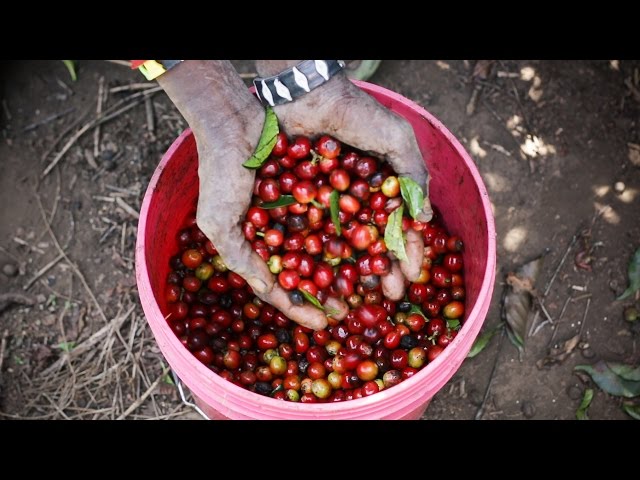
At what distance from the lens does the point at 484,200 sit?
3135 mm

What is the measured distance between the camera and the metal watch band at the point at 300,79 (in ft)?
10.3

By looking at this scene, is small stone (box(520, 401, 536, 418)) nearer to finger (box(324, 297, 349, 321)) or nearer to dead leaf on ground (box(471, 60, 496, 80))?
finger (box(324, 297, 349, 321))

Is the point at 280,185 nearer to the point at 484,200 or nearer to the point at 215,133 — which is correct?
the point at 215,133

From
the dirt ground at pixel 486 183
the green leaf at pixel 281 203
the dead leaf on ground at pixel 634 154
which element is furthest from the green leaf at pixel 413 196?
the dead leaf on ground at pixel 634 154

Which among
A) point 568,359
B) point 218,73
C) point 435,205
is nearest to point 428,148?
point 435,205

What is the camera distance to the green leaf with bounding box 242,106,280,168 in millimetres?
3098

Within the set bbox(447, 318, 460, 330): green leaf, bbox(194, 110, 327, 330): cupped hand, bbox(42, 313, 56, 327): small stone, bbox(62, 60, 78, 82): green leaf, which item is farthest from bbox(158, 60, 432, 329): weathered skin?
bbox(62, 60, 78, 82): green leaf

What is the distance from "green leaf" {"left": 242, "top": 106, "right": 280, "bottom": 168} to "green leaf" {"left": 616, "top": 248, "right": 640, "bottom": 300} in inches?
96.9

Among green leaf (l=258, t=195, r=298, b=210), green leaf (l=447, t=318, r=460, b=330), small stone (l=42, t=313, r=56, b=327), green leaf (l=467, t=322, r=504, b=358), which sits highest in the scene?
green leaf (l=258, t=195, r=298, b=210)

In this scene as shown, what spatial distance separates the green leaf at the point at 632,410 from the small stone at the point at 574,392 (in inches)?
10.0

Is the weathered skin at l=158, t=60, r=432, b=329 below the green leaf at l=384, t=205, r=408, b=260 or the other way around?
the other way around

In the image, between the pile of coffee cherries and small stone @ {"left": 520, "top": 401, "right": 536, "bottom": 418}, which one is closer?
the pile of coffee cherries

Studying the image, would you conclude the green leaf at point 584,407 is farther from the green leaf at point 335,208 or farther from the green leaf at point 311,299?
the green leaf at point 335,208

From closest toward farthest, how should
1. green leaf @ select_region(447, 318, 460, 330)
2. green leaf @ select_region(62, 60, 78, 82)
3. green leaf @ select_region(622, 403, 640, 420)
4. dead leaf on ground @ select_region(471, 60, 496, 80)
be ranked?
green leaf @ select_region(447, 318, 460, 330) → green leaf @ select_region(622, 403, 640, 420) → green leaf @ select_region(62, 60, 78, 82) → dead leaf on ground @ select_region(471, 60, 496, 80)
